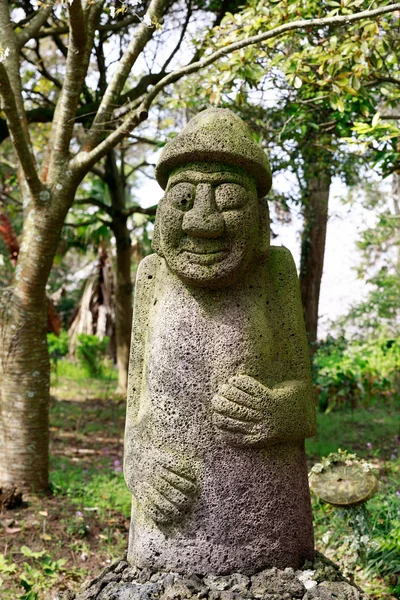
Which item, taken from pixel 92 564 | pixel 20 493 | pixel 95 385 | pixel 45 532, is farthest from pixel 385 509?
pixel 95 385

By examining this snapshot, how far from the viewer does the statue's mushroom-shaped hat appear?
2.36m

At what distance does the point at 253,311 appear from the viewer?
8.00 ft

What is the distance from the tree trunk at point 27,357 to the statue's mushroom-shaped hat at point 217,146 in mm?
2665

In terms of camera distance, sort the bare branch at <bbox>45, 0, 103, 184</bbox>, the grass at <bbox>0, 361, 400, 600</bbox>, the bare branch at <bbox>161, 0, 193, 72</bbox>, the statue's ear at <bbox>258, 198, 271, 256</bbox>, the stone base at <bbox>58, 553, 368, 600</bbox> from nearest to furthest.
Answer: the stone base at <bbox>58, 553, 368, 600</bbox> < the statue's ear at <bbox>258, 198, 271, 256</bbox> < the grass at <bbox>0, 361, 400, 600</bbox> < the bare branch at <bbox>45, 0, 103, 184</bbox> < the bare branch at <bbox>161, 0, 193, 72</bbox>

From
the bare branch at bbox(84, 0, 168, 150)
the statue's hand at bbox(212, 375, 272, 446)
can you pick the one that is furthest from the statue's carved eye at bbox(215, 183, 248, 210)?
the bare branch at bbox(84, 0, 168, 150)

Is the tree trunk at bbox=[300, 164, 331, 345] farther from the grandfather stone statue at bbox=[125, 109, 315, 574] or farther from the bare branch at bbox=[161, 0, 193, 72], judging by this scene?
the grandfather stone statue at bbox=[125, 109, 315, 574]

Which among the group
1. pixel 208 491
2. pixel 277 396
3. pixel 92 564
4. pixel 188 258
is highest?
pixel 188 258

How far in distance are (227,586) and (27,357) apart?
3.24 m

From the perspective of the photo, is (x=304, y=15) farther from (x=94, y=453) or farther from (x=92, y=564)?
(x=94, y=453)

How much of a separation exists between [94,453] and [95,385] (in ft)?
17.0

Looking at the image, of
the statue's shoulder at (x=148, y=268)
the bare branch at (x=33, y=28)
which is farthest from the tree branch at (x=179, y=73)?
the statue's shoulder at (x=148, y=268)

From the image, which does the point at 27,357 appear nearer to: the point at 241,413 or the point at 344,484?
the point at 344,484

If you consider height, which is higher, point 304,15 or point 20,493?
point 304,15

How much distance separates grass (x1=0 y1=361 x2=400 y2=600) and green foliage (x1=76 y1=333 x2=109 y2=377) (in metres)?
4.86
